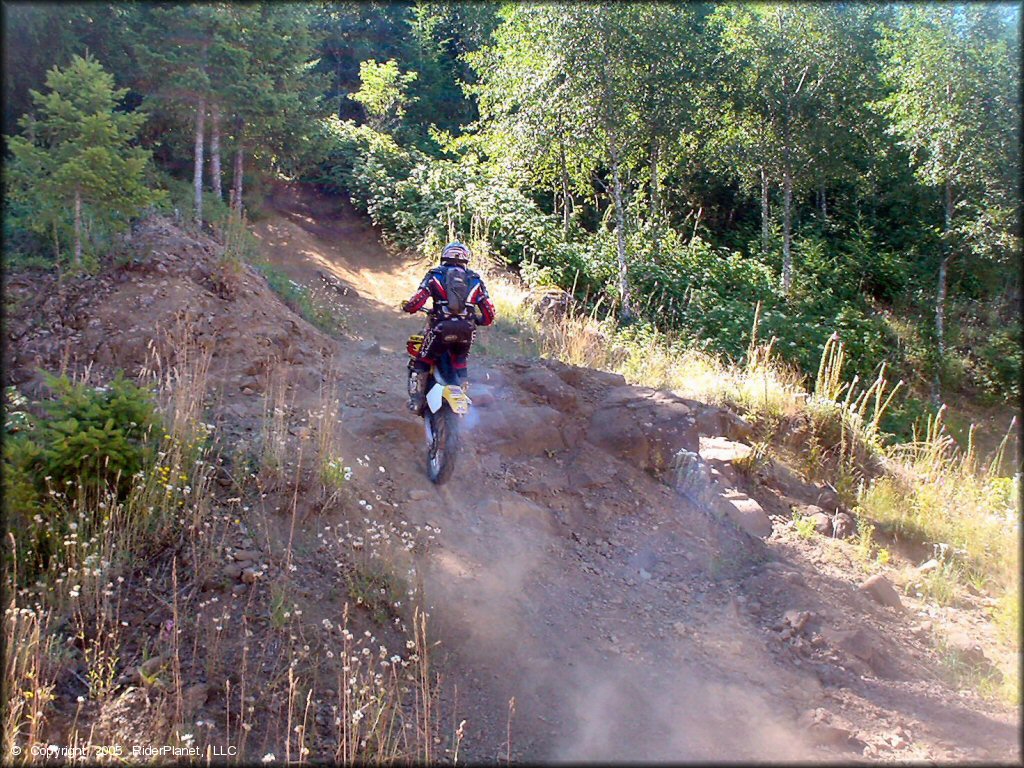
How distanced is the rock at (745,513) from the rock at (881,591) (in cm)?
99

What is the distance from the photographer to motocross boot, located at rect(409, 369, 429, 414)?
21.7ft

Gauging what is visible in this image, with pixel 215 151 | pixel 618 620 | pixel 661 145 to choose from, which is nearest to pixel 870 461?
pixel 618 620

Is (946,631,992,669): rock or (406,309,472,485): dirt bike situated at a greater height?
(406,309,472,485): dirt bike

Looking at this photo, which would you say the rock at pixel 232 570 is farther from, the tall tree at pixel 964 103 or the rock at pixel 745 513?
the tall tree at pixel 964 103

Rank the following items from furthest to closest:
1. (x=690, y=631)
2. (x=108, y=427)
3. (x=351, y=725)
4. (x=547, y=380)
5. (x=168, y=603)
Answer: (x=547, y=380) < (x=690, y=631) < (x=108, y=427) < (x=168, y=603) < (x=351, y=725)

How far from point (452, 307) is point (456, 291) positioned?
128mm

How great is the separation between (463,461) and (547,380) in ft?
5.85

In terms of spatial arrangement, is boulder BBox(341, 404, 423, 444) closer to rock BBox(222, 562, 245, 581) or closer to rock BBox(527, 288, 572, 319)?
rock BBox(222, 562, 245, 581)

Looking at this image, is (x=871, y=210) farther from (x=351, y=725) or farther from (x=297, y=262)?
(x=351, y=725)

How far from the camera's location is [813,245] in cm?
2133

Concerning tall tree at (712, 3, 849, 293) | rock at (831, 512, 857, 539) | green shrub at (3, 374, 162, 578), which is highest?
tall tree at (712, 3, 849, 293)

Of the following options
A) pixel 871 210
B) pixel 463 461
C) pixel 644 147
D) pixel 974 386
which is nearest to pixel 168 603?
pixel 463 461

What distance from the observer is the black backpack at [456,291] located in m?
6.29

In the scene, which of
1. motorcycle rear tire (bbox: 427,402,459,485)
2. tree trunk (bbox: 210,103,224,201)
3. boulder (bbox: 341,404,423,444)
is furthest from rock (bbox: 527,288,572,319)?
motorcycle rear tire (bbox: 427,402,459,485)
